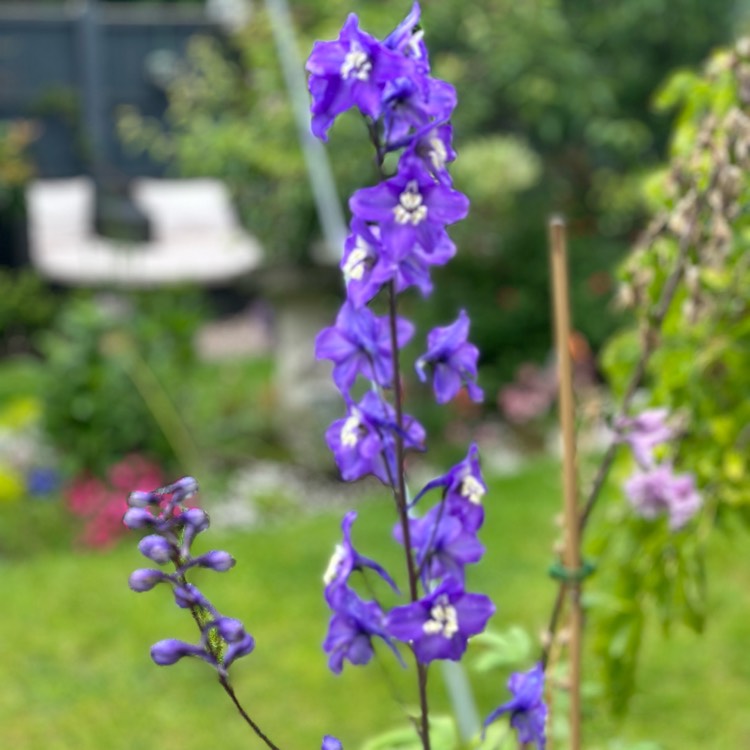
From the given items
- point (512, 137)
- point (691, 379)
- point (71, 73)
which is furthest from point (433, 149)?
point (71, 73)

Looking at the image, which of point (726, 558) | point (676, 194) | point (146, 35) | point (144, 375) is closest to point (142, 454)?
point (144, 375)

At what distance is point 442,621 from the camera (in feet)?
3.74

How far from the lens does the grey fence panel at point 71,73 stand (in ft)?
36.4

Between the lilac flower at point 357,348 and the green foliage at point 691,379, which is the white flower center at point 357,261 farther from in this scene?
the green foliage at point 691,379

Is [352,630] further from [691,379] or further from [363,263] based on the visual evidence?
[691,379]

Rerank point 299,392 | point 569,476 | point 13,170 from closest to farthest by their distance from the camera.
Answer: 1. point 569,476
2. point 299,392
3. point 13,170

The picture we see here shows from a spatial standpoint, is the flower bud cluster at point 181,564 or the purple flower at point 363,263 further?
the purple flower at point 363,263

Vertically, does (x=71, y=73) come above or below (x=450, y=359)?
above

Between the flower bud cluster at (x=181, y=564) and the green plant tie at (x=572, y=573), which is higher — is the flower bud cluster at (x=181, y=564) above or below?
below

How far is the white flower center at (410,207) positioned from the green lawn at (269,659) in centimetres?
215

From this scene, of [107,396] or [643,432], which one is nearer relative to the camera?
[643,432]

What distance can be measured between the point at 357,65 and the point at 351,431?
0.33 metres

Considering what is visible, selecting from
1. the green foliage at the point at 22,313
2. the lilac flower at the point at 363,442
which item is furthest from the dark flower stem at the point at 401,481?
the green foliage at the point at 22,313

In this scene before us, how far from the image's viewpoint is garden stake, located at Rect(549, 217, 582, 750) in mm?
1589
